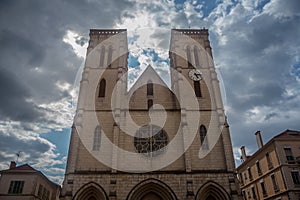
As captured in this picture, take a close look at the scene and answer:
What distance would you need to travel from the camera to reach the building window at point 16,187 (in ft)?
71.5

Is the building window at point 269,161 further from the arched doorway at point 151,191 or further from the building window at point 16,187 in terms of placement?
the building window at point 16,187

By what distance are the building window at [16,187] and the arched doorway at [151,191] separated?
12.8m

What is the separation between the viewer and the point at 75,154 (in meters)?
16.8

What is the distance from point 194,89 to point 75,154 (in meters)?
11.1

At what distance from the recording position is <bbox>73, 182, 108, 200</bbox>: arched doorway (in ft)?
50.4

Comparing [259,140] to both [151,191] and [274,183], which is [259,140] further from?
[151,191]

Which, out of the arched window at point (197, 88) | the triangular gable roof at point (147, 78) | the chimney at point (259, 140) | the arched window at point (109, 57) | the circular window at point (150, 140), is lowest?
the circular window at point (150, 140)

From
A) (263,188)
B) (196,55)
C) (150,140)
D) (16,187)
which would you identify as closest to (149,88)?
(150,140)

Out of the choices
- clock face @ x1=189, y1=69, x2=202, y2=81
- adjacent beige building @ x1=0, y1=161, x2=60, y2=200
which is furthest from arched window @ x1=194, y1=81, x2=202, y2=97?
adjacent beige building @ x1=0, y1=161, x2=60, y2=200

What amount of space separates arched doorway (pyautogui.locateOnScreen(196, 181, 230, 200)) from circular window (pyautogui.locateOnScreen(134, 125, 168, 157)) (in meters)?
3.89

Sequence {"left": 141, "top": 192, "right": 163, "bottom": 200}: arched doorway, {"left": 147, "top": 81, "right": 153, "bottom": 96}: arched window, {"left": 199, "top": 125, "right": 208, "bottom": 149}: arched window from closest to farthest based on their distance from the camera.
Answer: {"left": 141, "top": 192, "right": 163, "bottom": 200}: arched doorway → {"left": 199, "top": 125, "right": 208, "bottom": 149}: arched window → {"left": 147, "top": 81, "right": 153, "bottom": 96}: arched window

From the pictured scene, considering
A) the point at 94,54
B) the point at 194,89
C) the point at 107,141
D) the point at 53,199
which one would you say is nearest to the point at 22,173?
the point at 53,199

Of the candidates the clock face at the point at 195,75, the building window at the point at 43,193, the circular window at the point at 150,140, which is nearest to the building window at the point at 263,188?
the clock face at the point at 195,75

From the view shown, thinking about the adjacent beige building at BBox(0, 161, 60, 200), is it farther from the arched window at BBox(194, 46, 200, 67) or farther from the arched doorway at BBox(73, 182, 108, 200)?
the arched window at BBox(194, 46, 200, 67)
